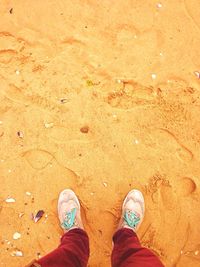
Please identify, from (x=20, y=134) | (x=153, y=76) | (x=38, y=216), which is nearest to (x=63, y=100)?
(x=20, y=134)

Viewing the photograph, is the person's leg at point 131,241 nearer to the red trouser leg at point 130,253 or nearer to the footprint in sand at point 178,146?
the red trouser leg at point 130,253

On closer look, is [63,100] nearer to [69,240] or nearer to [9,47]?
[9,47]

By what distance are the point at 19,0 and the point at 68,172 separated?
1462 mm

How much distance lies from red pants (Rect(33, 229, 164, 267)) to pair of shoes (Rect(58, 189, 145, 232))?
143 millimetres

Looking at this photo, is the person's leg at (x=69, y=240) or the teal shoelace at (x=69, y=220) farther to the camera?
the teal shoelace at (x=69, y=220)

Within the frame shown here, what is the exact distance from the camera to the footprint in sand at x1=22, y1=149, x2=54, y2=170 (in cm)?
266

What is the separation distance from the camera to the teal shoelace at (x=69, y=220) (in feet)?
8.29

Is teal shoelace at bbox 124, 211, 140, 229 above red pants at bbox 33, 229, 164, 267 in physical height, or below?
below

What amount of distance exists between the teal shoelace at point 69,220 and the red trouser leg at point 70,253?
0.42ft

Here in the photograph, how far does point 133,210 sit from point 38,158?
79 cm

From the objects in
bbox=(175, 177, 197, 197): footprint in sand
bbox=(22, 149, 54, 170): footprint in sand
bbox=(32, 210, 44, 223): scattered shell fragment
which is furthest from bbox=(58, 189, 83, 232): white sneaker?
bbox=(175, 177, 197, 197): footprint in sand

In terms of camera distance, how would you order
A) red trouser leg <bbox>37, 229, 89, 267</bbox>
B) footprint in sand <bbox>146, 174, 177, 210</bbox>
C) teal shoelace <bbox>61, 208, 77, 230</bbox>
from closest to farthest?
red trouser leg <bbox>37, 229, 89, 267</bbox>, teal shoelace <bbox>61, 208, 77, 230</bbox>, footprint in sand <bbox>146, 174, 177, 210</bbox>

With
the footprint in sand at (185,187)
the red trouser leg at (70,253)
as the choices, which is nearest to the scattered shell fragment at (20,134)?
the red trouser leg at (70,253)

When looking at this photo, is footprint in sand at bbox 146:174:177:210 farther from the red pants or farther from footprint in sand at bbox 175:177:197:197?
the red pants
